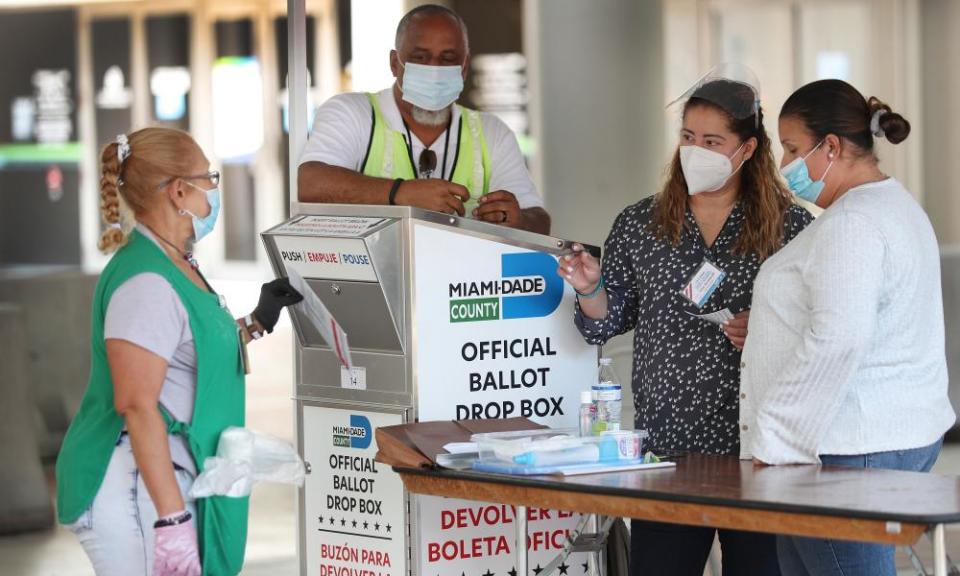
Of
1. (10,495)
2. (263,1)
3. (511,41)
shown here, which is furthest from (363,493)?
(263,1)

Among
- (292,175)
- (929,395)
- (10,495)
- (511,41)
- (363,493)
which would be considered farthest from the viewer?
(511,41)

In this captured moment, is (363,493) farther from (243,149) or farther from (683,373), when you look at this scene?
(243,149)

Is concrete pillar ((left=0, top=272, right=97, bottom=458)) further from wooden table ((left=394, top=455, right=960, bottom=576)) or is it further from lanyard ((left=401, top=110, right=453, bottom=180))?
wooden table ((left=394, top=455, right=960, bottom=576))

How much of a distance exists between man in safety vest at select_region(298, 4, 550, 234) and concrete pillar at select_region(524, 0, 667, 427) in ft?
9.09

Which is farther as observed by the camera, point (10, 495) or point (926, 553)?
point (10, 495)

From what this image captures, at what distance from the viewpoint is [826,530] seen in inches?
95.0

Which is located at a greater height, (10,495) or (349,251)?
(349,251)

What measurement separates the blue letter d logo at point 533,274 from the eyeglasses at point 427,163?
347 millimetres

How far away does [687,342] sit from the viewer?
10.6ft

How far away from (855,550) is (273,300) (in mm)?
1342

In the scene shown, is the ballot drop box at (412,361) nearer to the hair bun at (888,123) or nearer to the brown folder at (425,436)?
the brown folder at (425,436)

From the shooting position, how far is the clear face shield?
3229mm

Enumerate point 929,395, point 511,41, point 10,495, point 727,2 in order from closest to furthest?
point 929,395
point 10,495
point 511,41
point 727,2

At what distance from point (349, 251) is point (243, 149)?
9393 mm
